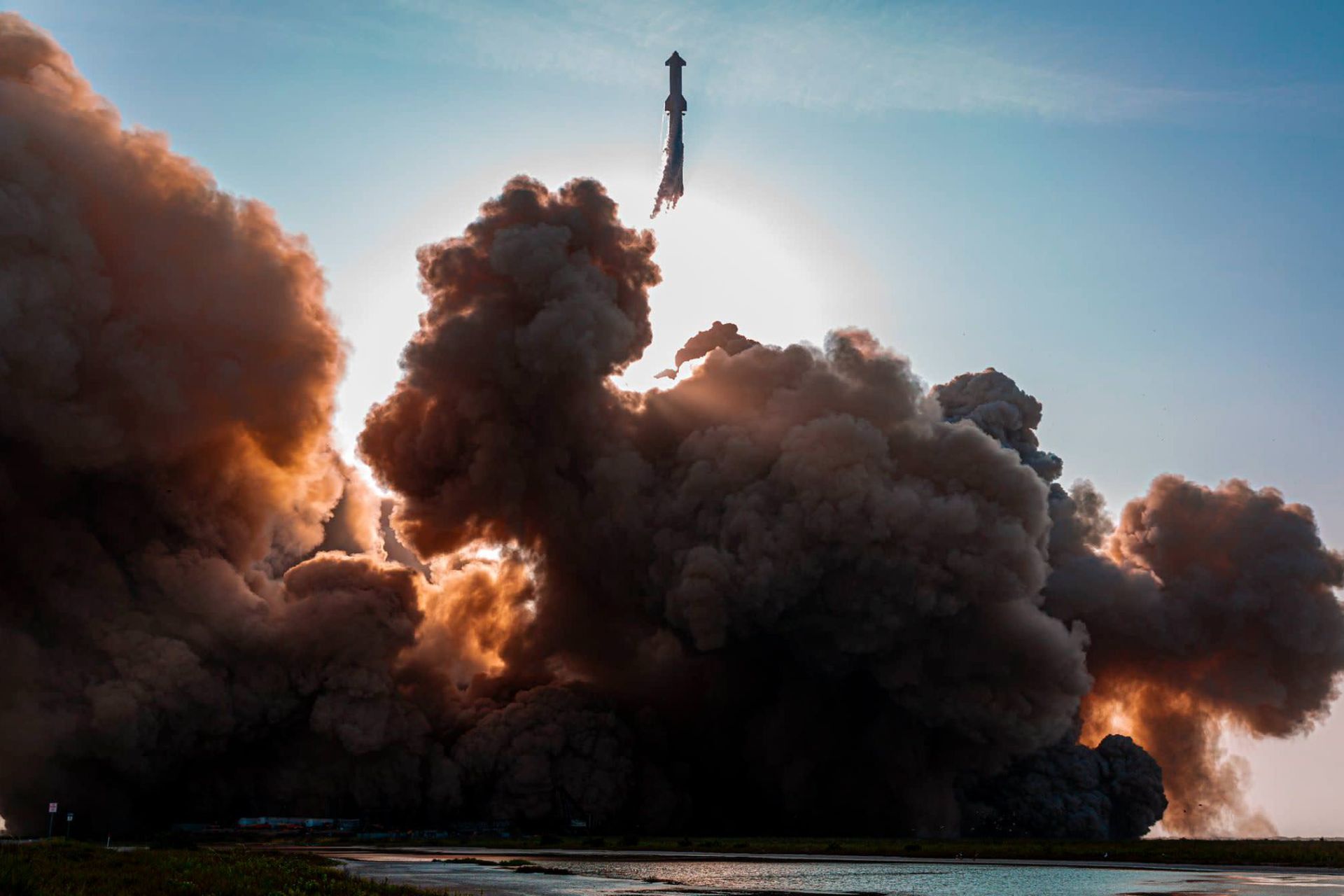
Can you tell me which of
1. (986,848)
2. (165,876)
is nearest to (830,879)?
(165,876)

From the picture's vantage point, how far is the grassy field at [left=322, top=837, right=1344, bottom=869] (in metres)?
62.8

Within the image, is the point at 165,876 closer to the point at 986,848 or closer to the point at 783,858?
the point at 783,858

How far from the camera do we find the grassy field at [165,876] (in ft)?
116

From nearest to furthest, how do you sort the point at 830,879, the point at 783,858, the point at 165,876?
the point at 165,876 < the point at 830,879 < the point at 783,858

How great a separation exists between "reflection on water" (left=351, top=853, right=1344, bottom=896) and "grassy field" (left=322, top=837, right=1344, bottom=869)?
7.33m

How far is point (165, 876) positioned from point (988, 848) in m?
45.7

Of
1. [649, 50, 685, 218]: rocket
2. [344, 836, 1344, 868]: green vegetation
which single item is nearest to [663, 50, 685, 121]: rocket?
[649, 50, 685, 218]: rocket

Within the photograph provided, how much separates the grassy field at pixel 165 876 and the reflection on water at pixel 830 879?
3461 mm

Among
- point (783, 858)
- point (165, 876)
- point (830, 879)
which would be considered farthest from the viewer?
point (783, 858)

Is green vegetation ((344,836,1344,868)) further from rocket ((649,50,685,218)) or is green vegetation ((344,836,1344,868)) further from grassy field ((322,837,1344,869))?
rocket ((649,50,685,218))

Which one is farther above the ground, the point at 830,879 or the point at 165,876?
the point at 165,876

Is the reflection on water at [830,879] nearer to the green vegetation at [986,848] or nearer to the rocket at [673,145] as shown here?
the green vegetation at [986,848]

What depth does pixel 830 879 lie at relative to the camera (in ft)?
Result: 163

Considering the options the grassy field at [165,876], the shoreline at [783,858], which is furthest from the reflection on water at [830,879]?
the grassy field at [165,876]
